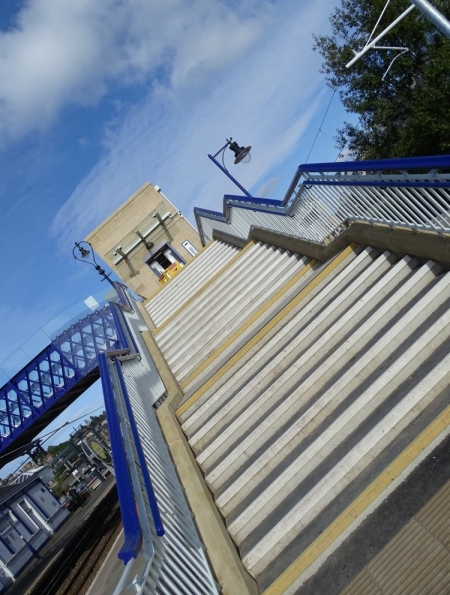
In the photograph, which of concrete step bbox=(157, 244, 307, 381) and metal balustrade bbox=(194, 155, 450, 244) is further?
concrete step bbox=(157, 244, 307, 381)

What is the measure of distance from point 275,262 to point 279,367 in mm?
3882

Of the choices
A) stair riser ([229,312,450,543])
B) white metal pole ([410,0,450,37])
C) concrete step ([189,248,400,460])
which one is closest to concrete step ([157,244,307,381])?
concrete step ([189,248,400,460])

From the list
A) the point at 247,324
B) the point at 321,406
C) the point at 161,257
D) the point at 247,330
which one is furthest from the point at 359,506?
the point at 161,257

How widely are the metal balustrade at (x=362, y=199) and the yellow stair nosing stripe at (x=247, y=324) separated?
67 cm

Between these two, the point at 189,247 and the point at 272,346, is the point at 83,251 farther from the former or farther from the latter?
the point at 272,346

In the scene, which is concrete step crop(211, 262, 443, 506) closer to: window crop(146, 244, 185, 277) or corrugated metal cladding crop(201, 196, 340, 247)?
corrugated metal cladding crop(201, 196, 340, 247)

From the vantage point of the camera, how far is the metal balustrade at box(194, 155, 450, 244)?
4.70 meters

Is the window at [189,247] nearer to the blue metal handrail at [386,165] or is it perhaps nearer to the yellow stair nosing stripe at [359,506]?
the blue metal handrail at [386,165]

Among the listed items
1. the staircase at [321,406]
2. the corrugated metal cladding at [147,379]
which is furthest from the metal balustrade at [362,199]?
the corrugated metal cladding at [147,379]

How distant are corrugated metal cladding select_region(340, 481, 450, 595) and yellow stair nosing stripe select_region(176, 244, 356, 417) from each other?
3672 mm

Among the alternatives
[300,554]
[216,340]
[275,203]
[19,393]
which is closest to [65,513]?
[19,393]

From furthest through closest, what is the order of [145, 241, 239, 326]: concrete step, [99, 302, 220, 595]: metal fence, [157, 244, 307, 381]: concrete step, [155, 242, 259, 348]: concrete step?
1. [145, 241, 239, 326]: concrete step
2. [155, 242, 259, 348]: concrete step
3. [157, 244, 307, 381]: concrete step
4. [99, 302, 220, 595]: metal fence

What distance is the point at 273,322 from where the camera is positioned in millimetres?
6965

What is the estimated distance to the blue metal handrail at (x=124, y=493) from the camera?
2.89 meters
